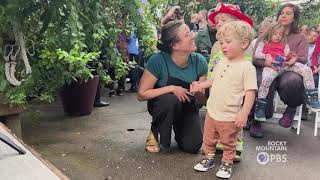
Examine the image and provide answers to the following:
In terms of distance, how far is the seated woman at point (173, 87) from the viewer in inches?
144

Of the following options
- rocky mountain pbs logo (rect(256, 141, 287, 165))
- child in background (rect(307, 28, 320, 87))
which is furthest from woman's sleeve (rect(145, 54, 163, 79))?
child in background (rect(307, 28, 320, 87))

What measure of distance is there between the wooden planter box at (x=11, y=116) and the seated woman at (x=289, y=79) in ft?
7.67

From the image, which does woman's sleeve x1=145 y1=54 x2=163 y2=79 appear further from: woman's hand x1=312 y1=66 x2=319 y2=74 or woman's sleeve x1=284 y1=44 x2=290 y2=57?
woman's hand x1=312 y1=66 x2=319 y2=74

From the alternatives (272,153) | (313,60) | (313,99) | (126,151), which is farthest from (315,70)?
(126,151)

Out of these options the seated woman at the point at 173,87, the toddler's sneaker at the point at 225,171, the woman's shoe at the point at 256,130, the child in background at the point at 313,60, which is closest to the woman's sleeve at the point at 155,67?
the seated woman at the point at 173,87

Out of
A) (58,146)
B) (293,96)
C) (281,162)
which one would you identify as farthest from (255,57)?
(58,146)

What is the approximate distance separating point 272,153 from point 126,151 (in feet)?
4.42

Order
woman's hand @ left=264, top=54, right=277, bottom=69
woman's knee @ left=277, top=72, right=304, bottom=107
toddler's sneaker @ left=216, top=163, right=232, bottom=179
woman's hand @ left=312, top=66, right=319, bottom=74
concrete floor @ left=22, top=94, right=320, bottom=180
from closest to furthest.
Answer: toddler's sneaker @ left=216, top=163, right=232, bottom=179 → concrete floor @ left=22, top=94, right=320, bottom=180 → woman's knee @ left=277, top=72, right=304, bottom=107 → woman's hand @ left=264, top=54, right=277, bottom=69 → woman's hand @ left=312, top=66, right=319, bottom=74

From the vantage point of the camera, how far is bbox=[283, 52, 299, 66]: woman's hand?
4301mm

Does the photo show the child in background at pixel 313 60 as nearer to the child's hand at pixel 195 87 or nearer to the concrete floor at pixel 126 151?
the concrete floor at pixel 126 151

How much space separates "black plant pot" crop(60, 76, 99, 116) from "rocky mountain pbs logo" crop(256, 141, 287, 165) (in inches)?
84.0

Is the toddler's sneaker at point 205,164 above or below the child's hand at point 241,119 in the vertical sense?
below

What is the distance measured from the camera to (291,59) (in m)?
4.32

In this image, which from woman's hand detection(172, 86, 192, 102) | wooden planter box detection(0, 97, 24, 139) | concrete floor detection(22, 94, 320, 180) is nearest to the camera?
concrete floor detection(22, 94, 320, 180)
